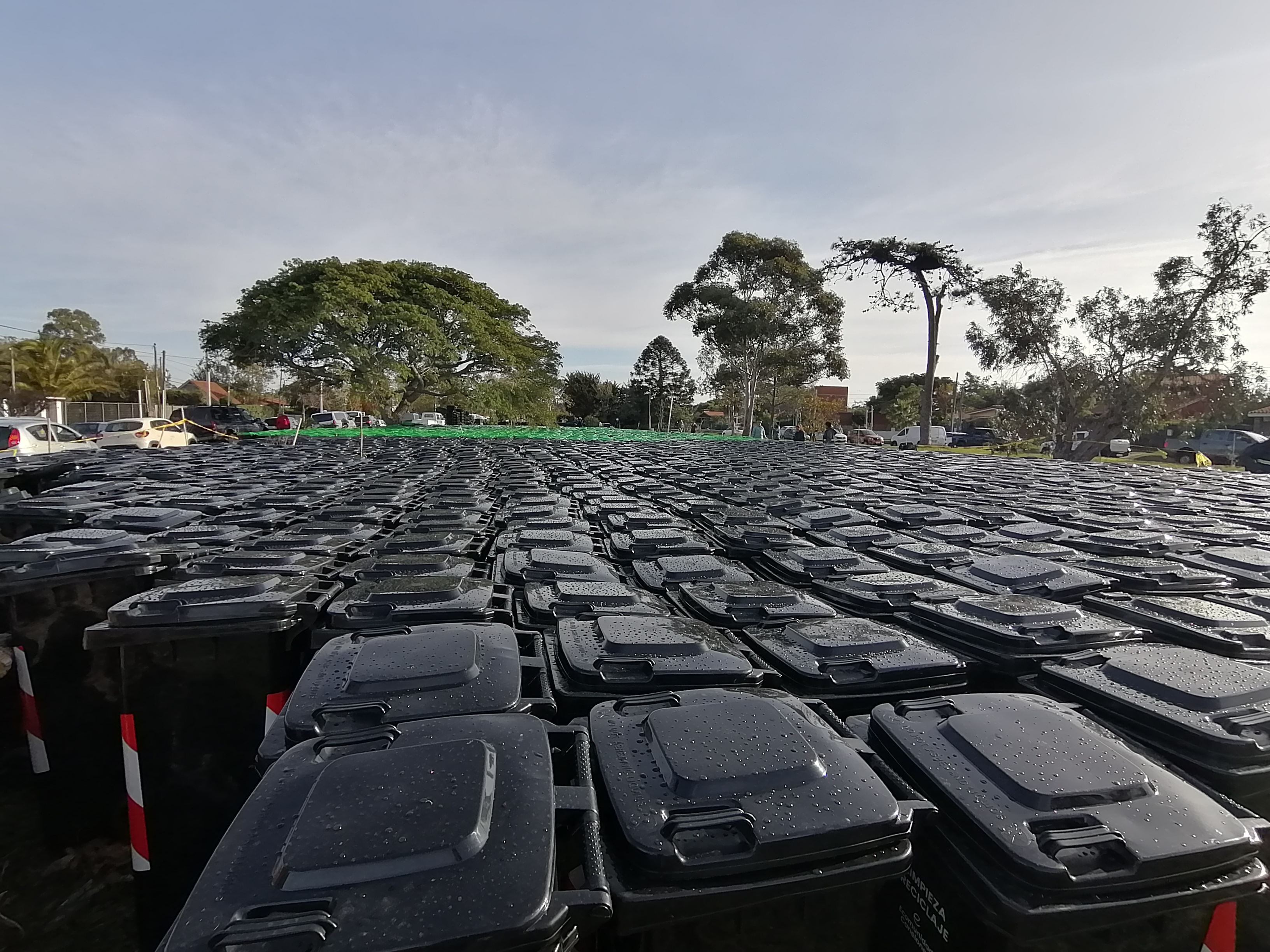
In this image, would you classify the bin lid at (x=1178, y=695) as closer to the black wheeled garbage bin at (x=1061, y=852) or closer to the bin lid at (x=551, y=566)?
the black wheeled garbage bin at (x=1061, y=852)

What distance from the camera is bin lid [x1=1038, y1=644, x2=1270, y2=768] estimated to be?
180 cm

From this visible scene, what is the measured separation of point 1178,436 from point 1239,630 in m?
43.5

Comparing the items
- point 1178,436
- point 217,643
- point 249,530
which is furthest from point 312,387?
point 1178,436

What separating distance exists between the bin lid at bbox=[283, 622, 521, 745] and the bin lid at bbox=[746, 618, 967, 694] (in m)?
1.02

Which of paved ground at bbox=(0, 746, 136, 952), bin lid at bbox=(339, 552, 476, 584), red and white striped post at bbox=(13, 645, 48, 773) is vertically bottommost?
paved ground at bbox=(0, 746, 136, 952)

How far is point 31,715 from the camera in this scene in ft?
11.0

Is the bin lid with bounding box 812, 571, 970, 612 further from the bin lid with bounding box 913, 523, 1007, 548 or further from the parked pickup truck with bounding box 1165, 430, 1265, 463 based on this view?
the parked pickup truck with bounding box 1165, 430, 1265, 463

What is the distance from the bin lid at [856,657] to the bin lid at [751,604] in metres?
0.25

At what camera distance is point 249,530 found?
4.70 m

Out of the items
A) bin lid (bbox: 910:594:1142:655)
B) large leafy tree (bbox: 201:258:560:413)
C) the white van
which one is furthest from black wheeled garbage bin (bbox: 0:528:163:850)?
the white van

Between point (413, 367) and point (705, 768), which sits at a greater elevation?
point (413, 367)

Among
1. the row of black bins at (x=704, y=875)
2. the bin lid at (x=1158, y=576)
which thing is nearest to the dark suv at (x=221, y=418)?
the bin lid at (x=1158, y=576)

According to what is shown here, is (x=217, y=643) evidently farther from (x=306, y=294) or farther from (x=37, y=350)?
(x=37, y=350)

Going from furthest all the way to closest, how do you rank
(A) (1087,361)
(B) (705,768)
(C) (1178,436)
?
1. (C) (1178,436)
2. (A) (1087,361)
3. (B) (705,768)
